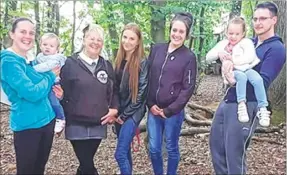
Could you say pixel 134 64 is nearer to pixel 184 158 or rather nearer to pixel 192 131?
pixel 184 158

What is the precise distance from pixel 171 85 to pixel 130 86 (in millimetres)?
310

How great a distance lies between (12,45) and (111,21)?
2705mm

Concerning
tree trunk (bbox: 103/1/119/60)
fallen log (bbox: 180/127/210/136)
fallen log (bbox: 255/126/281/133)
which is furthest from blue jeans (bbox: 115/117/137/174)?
fallen log (bbox: 255/126/281/133)

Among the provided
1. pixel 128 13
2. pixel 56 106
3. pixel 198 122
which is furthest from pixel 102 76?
pixel 198 122

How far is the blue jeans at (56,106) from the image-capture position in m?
2.85

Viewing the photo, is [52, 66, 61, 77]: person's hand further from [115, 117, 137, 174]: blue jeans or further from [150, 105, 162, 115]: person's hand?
[150, 105, 162, 115]: person's hand

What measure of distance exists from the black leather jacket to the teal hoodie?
0.56m

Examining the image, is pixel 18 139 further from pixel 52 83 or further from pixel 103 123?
pixel 103 123

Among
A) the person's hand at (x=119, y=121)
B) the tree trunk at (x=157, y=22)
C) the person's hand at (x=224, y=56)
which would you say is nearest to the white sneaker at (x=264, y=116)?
the person's hand at (x=224, y=56)

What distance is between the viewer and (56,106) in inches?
113

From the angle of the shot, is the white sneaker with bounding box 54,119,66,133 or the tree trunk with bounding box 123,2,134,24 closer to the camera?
the white sneaker with bounding box 54,119,66,133

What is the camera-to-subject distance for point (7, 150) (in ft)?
17.1

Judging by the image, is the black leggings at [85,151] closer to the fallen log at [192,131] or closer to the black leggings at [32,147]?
the black leggings at [32,147]

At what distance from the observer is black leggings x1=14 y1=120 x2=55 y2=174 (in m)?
2.58
